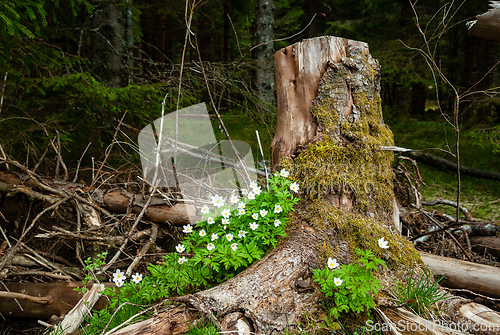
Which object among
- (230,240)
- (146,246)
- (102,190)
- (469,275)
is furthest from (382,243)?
(102,190)

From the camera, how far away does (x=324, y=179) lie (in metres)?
2.44

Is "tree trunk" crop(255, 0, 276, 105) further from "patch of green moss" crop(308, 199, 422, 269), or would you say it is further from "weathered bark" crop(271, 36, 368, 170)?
"patch of green moss" crop(308, 199, 422, 269)

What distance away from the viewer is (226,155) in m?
4.46

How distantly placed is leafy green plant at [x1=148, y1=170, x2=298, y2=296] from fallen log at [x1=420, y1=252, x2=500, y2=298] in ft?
5.32

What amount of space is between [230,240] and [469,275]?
2.22m

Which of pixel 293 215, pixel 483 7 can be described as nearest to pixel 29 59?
pixel 293 215

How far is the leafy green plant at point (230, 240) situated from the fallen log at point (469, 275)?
63.9 inches

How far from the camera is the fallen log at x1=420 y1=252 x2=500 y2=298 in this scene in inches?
102

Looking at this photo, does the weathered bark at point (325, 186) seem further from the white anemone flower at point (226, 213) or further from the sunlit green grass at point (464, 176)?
the sunlit green grass at point (464, 176)

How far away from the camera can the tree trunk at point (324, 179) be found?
1937 millimetres

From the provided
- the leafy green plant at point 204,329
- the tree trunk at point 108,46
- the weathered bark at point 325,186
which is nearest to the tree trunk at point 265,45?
the tree trunk at point 108,46

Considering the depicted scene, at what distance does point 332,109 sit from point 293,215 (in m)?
0.99

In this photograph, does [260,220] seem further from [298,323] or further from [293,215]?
[298,323]

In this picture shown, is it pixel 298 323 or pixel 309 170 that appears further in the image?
pixel 309 170
